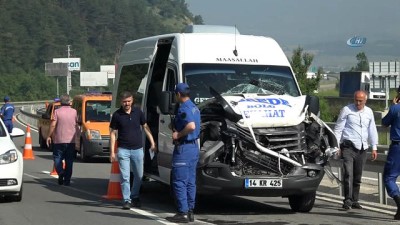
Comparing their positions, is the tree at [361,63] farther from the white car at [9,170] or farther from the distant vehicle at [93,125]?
the white car at [9,170]

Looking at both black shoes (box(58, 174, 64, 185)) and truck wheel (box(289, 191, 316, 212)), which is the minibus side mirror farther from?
black shoes (box(58, 174, 64, 185))

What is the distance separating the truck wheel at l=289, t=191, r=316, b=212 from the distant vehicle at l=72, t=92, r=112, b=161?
10401 millimetres

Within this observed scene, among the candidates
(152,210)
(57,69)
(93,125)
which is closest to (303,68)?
(93,125)

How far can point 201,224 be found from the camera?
35.3 ft

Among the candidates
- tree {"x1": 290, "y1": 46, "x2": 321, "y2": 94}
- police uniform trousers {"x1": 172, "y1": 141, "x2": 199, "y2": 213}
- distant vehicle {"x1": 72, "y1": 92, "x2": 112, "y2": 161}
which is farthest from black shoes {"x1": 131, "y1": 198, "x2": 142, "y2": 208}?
tree {"x1": 290, "y1": 46, "x2": 321, "y2": 94}

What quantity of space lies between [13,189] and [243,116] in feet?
13.3

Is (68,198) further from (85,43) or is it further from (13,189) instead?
(85,43)

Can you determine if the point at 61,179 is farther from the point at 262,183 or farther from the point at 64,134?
the point at 262,183

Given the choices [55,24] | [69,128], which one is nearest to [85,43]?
[55,24]

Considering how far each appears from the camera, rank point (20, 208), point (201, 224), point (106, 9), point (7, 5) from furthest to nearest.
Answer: point (106, 9), point (7, 5), point (20, 208), point (201, 224)

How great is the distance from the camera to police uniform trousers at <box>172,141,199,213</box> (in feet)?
35.3

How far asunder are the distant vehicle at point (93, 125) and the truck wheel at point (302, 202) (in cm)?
1040

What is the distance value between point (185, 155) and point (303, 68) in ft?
102

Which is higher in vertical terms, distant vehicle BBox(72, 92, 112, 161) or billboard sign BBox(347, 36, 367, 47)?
billboard sign BBox(347, 36, 367, 47)
